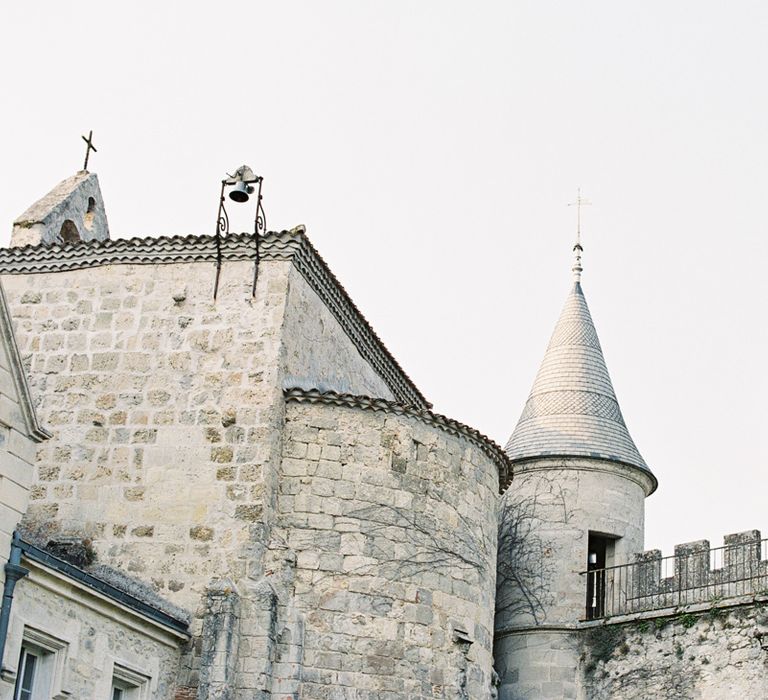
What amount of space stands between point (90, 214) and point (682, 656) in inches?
461

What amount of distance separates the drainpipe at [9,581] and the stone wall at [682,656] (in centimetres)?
1074

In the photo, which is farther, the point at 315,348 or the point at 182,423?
the point at 315,348

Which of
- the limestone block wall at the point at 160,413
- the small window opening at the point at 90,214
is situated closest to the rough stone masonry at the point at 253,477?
the limestone block wall at the point at 160,413

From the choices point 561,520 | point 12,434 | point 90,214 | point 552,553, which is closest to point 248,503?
point 12,434

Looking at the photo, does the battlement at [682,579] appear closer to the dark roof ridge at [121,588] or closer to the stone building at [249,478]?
the stone building at [249,478]

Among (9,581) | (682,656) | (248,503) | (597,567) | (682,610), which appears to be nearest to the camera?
(9,581)

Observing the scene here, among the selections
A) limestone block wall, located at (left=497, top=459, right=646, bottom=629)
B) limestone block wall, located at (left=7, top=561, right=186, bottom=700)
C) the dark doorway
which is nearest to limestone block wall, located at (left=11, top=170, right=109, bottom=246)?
limestone block wall, located at (left=7, top=561, right=186, bottom=700)

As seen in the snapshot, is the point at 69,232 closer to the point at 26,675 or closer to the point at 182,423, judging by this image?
the point at 182,423

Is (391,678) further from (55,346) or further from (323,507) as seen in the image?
(55,346)

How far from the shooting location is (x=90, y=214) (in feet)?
71.4

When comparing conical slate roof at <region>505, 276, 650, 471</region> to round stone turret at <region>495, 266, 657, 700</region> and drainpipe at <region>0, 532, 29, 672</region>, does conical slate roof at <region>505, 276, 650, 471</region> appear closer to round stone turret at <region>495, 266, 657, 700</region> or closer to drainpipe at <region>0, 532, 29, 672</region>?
round stone turret at <region>495, 266, 657, 700</region>

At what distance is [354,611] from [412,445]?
7.39 ft

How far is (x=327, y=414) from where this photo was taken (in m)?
16.4

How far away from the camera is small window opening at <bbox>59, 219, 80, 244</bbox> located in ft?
67.8
